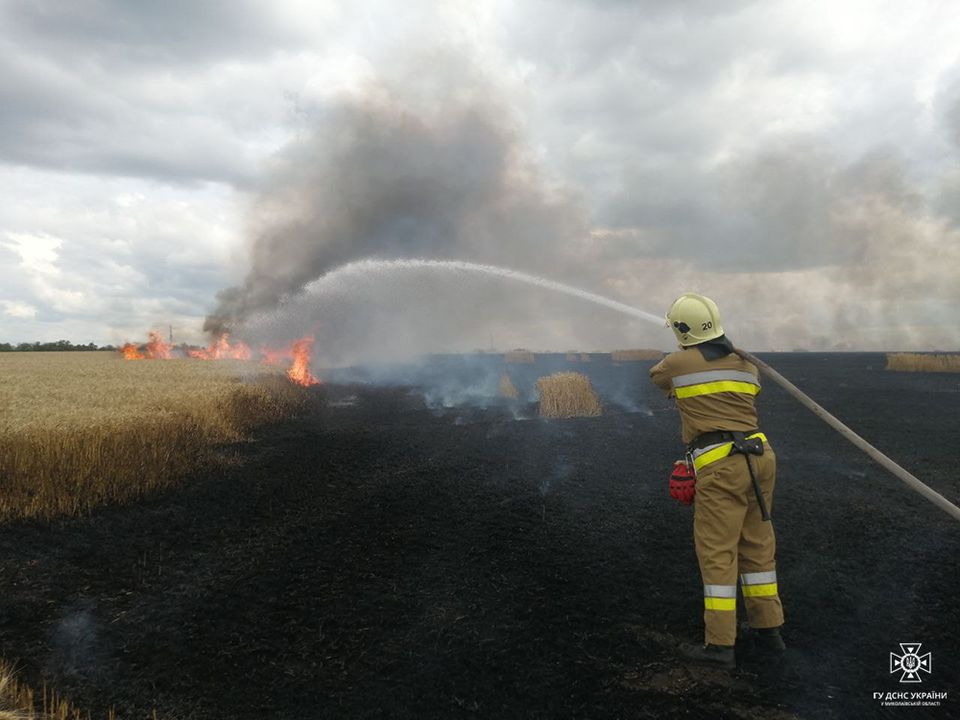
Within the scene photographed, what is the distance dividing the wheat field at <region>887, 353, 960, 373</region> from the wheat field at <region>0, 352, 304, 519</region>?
4544 cm

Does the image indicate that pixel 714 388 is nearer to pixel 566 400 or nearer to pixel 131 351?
pixel 566 400

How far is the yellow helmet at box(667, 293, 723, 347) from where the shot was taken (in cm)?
475

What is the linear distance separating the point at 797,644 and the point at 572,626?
6.09 feet

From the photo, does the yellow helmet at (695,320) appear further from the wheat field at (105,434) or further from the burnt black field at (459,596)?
the wheat field at (105,434)

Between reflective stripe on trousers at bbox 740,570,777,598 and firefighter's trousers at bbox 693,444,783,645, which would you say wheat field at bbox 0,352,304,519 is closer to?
firefighter's trousers at bbox 693,444,783,645

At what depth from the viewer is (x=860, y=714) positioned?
388 centimetres

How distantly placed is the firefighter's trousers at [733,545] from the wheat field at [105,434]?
9.01m

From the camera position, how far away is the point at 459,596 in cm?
588

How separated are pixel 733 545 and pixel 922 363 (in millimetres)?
49467

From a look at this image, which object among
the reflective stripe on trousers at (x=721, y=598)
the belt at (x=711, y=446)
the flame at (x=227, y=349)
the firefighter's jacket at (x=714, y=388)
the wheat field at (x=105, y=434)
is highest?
the flame at (x=227, y=349)

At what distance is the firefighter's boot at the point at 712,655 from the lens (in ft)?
14.4

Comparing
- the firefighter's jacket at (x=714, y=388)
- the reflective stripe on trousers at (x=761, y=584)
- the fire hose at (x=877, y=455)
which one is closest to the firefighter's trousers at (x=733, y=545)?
the reflective stripe on trousers at (x=761, y=584)

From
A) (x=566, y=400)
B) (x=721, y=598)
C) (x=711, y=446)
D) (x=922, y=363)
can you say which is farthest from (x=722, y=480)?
(x=922, y=363)

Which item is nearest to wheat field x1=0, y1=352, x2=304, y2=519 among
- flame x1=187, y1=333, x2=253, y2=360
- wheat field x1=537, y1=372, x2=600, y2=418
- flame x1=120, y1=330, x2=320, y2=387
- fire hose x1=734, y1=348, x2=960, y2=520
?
wheat field x1=537, y1=372, x2=600, y2=418
